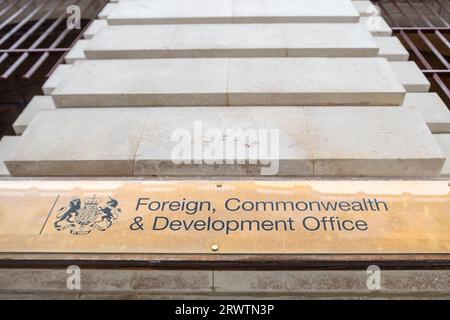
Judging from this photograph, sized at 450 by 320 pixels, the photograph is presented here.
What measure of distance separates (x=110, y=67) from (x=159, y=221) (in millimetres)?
3551

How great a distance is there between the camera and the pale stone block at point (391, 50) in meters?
7.12

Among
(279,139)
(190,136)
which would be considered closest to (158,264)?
(190,136)

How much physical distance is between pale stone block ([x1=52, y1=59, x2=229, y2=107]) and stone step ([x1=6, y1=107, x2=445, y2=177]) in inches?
9.4

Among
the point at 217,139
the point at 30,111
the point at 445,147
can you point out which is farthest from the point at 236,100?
the point at 30,111

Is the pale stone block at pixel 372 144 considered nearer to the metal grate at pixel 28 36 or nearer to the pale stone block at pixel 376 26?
the pale stone block at pixel 376 26

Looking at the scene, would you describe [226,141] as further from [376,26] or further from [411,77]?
[376,26]

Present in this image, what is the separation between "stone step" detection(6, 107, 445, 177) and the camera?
4570 mm

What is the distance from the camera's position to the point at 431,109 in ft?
19.0

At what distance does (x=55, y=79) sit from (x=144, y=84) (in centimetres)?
186

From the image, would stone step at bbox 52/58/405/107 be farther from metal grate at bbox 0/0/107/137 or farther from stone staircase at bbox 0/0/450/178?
metal grate at bbox 0/0/107/137

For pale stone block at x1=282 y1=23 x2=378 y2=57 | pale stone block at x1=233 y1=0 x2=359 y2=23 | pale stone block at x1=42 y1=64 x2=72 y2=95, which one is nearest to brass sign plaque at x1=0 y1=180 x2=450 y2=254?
pale stone block at x1=42 y1=64 x2=72 y2=95

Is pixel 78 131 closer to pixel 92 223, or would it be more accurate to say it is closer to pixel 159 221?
pixel 92 223

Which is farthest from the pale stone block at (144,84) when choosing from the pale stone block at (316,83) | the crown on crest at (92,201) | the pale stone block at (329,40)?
the crown on crest at (92,201)

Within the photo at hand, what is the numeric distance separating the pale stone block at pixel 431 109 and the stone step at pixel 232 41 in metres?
1.06
